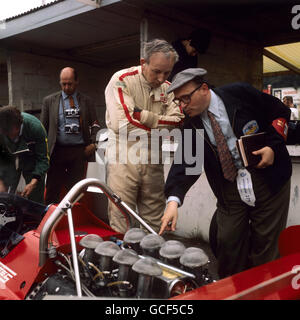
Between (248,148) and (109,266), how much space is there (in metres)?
1.06

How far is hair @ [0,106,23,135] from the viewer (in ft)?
9.85

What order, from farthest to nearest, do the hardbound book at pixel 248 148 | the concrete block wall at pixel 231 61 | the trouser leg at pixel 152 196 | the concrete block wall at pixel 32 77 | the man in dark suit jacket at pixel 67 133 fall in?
the concrete block wall at pixel 32 77 < the concrete block wall at pixel 231 61 < the man in dark suit jacket at pixel 67 133 < the trouser leg at pixel 152 196 < the hardbound book at pixel 248 148

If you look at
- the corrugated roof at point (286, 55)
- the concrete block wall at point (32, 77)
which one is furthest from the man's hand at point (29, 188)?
the corrugated roof at point (286, 55)

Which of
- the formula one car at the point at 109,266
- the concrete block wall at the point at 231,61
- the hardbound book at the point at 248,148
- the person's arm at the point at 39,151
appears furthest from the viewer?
the concrete block wall at the point at 231,61

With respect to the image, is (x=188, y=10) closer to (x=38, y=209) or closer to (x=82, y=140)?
(x=82, y=140)

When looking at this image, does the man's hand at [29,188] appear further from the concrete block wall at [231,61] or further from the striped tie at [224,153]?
the concrete block wall at [231,61]

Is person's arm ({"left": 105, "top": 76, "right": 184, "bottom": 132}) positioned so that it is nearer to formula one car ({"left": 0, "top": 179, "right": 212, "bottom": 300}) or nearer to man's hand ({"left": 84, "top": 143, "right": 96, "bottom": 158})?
formula one car ({"left": 0, "top": 179, "right": 212, "bottom": 300})

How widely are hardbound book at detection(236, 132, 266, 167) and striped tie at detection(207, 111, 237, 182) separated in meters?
0.10

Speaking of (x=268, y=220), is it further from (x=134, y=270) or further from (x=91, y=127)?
(x=91, y=127)

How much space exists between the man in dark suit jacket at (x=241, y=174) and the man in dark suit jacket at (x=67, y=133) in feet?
6.97

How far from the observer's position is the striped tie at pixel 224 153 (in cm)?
222

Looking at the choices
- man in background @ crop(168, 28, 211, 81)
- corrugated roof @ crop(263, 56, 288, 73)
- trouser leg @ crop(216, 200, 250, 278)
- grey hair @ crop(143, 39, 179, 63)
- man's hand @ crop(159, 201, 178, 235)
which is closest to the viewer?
man's hand @ crop(159, 201, 178, 235)

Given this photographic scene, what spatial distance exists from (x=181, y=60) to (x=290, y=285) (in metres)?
2.81

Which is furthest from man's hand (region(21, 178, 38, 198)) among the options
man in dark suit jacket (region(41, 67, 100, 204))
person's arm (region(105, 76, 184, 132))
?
person's arm (region(105, 76, 184, 132))
